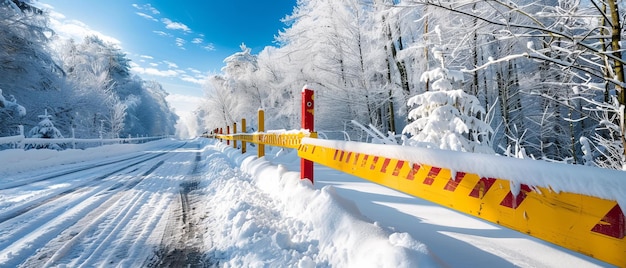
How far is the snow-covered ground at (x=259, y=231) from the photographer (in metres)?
1.77

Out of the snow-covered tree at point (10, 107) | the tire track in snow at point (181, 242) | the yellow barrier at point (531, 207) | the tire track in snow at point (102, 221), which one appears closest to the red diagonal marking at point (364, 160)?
the yellow barrier at point (531, 207)

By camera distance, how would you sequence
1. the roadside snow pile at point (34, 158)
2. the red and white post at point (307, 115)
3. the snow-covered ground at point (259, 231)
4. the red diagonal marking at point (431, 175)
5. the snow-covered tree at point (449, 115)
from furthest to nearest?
the snow-covered tree at point (449, 115)
the roadside snow pile at point (34, 158)
the red and white post at point (307, 115)
the snow-covered ground at point (259, 231)
the red diagonal marking at point (431, 175)

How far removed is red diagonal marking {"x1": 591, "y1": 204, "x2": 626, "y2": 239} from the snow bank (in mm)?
60

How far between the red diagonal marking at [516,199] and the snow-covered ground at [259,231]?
0.50 m

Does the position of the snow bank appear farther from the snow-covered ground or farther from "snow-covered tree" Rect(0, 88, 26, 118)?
"snow-covered tree" Rect(0, 88, 26, 118)

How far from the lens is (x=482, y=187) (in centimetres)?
117

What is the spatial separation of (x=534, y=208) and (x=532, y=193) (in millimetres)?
55

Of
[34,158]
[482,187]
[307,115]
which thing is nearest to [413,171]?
[482,187]

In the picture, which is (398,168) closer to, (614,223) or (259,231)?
(614,223)

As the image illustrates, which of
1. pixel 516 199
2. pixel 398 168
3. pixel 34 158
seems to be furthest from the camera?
pixel 34 158

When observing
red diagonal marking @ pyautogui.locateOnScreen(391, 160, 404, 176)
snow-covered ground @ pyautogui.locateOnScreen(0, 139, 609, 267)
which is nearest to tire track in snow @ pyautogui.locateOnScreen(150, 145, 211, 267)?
snow-covered ground @ pyautogui.locateOnScreen(0, 139, 609, 267)

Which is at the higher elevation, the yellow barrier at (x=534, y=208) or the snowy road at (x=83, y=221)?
the yellow barrier at (x=534, y=208)

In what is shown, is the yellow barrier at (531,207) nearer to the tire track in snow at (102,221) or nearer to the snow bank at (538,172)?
the snow bank at (538,172)

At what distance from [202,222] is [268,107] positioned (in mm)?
22462
